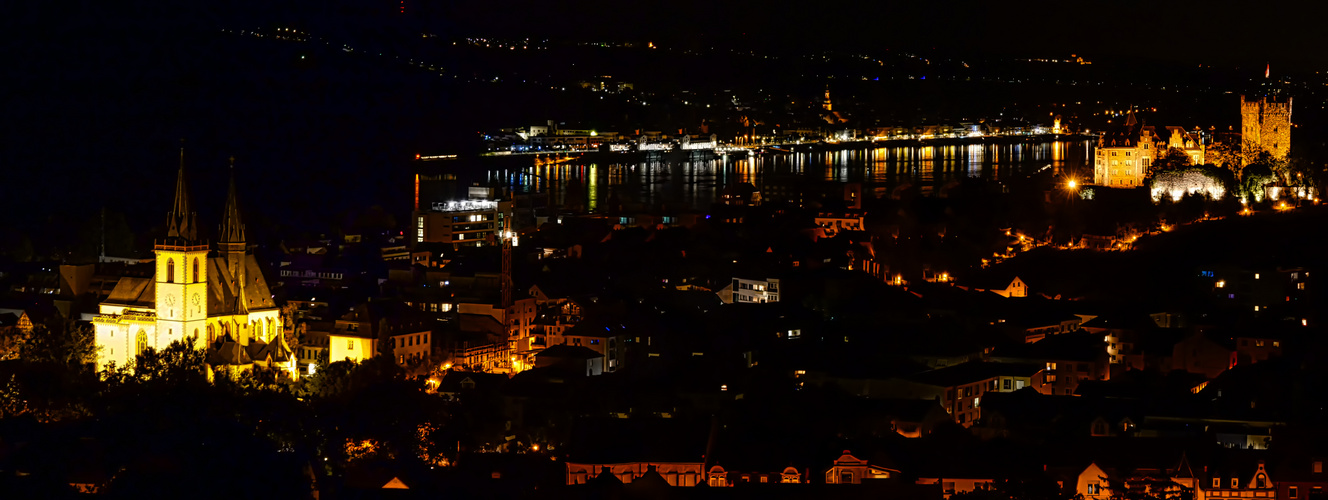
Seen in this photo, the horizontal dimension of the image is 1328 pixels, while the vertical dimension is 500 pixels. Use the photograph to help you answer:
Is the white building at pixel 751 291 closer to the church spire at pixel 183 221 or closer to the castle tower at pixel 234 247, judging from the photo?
the castle tower at pixel 234 247

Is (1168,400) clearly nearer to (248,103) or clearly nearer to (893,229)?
(893,229)

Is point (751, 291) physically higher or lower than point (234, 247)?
lower

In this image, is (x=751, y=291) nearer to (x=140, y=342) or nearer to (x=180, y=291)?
(x=180, y=291)

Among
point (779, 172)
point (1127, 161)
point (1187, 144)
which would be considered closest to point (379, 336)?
point (1127, 161)

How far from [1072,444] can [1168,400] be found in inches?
53.2

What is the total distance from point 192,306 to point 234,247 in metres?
0.69

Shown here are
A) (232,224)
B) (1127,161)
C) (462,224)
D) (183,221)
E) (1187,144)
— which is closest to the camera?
(183,221)

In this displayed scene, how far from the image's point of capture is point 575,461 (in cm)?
791

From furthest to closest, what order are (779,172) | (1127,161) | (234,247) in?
(779,172) → (1127,161) → (234,247)

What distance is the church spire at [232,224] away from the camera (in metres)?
11.6

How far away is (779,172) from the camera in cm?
3888

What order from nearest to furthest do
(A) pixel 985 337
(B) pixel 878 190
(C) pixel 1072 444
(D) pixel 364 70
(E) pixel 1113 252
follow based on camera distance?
(C) pixel 1072 444 → (A) pixel 985 337 → (E) pixel 1113 252 → (B) pixel 878 190 → (D) pixel 364 70

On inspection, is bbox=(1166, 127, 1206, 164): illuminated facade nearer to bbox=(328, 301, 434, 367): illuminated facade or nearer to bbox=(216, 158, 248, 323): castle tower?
bbox=(328, 301, 434, 367): illuminated facade

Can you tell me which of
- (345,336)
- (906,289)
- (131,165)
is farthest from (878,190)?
(345,336)
